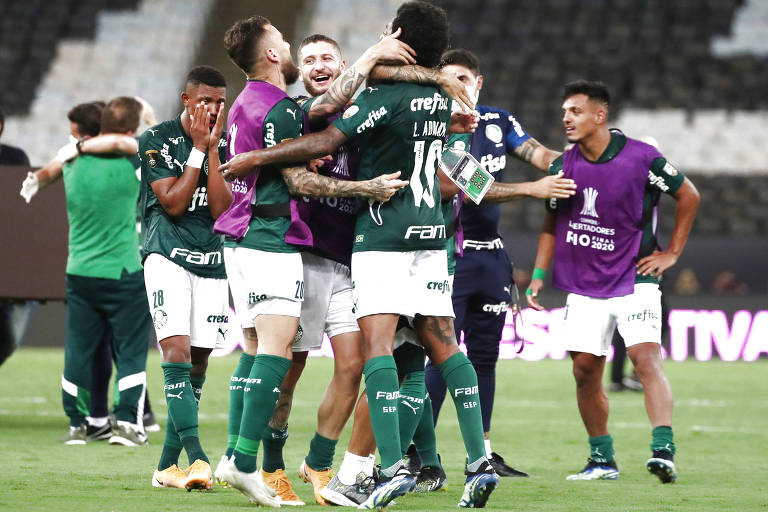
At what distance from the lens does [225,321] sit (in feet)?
19.9

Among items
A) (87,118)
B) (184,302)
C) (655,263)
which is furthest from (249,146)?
(87,118)

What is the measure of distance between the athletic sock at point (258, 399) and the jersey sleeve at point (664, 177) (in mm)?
2726

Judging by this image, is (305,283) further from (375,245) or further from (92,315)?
(92,315)

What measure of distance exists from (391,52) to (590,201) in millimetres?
2160

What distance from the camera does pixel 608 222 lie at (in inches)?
266

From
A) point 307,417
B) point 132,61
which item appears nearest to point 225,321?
point 307,417

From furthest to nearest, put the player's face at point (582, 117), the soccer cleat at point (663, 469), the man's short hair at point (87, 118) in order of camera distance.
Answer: the man's short hair at point (87, 118) < the player's face at point (582, 117) < the soccer cleat at point (663, 469)

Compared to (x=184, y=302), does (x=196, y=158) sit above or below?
above

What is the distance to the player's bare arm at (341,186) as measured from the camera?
496cm

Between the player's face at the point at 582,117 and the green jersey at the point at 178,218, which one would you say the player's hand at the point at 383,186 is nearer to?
the green jersey at the point at 178,218

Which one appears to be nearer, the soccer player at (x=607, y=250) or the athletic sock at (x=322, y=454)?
the athletic sock at (x=322, y=454)

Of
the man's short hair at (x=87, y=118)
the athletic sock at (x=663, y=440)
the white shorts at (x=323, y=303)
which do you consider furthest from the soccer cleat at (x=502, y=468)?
the man's short hair at (x=87, y=118)

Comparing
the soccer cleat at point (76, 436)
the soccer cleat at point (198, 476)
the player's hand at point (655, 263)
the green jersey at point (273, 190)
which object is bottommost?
the soccer cleat at point (76, 436)

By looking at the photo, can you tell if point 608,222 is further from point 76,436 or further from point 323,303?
point 76,436
